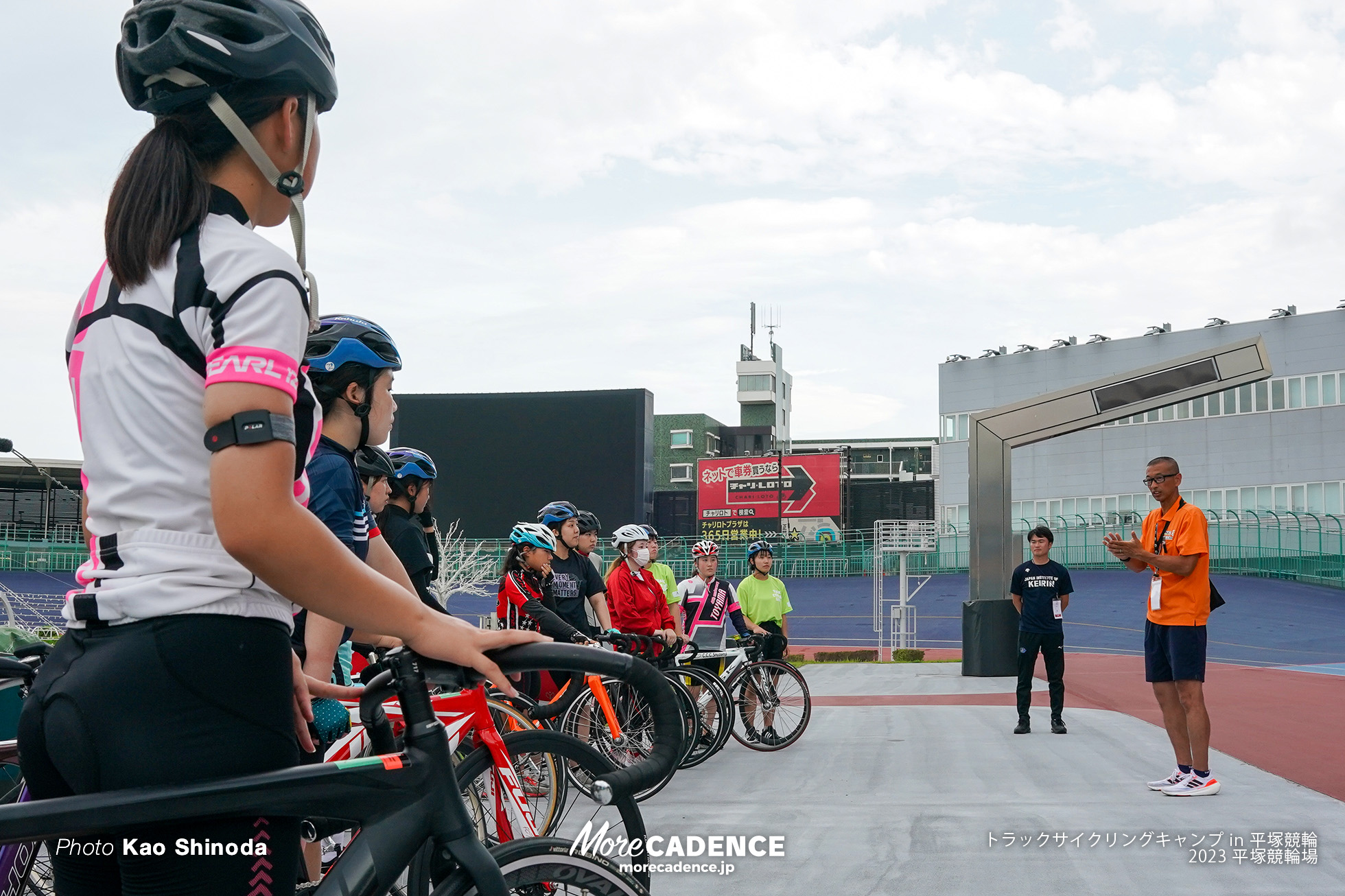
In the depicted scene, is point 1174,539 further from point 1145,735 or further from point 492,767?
point 492,767

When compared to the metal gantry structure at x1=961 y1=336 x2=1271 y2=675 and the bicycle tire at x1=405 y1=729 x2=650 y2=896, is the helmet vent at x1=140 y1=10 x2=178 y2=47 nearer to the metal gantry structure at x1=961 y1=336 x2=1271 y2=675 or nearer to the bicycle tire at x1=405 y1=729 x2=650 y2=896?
the bicycle tire at x1=405 y1=729 x2=650 y2=896

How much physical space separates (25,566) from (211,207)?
163ft

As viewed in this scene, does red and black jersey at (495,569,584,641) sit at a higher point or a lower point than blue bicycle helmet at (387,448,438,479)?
lower

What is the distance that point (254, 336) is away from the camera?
136 cm

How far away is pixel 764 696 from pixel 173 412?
29.9ft

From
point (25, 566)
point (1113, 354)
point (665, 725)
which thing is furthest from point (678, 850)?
point (1113, 354)

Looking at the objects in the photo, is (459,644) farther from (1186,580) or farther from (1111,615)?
(1111,615)

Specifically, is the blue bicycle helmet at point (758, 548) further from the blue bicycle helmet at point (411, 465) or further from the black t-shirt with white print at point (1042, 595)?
the blue bicycle helmet at point (411, 465)

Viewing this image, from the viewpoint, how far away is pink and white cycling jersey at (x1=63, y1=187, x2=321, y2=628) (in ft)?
4.46

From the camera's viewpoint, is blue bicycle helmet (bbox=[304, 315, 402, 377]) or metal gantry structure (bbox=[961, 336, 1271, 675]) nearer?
blue bicycle helmet (bbox=[304, 315, 402, 377])

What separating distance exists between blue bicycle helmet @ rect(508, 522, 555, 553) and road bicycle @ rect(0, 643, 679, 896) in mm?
5998

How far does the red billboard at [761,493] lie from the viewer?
53.9 meters

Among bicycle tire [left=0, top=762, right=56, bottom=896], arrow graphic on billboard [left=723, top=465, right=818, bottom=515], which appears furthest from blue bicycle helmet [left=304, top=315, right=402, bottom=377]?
arrow graphic on billboard [left=723, top=465, right=818, bottom=515]

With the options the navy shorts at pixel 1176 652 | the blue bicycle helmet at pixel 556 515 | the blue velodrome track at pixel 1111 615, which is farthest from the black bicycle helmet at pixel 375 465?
the blue velodrome track at pixel 1111 615
